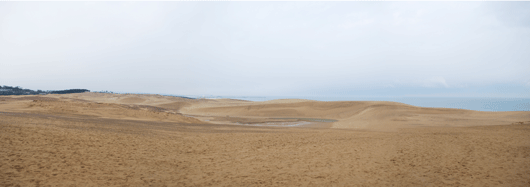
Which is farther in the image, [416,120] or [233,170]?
[416,120]

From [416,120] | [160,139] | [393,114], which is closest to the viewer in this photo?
[160,139]

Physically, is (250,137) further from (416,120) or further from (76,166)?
(416,120)

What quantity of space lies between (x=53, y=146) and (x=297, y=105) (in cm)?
3699

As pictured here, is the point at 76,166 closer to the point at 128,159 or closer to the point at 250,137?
the point at 128,159

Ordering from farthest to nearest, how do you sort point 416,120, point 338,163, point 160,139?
point 416,120 < point 160,139 < point 338,163

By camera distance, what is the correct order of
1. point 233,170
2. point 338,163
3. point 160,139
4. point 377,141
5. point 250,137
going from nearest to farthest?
point 233,170 < point 338,163 < point 160,139 < point 377,141 < point 250,137

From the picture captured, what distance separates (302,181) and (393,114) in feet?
80.6

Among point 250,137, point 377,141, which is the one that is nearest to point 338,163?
point 377,141

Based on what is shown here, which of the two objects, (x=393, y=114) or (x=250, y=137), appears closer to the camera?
(x=250, y=137)

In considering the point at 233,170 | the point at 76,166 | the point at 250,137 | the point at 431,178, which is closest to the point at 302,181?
the point at 233,170

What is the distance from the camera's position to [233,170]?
793cm

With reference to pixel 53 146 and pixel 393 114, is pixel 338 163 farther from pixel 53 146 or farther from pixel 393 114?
pixel 393 114

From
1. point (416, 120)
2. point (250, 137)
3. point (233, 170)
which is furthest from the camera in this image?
point (416, 120)

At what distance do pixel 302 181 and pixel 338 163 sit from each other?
2.30 metres
